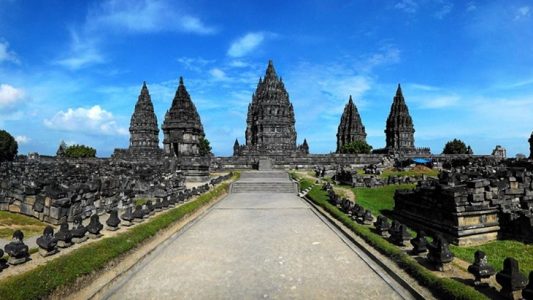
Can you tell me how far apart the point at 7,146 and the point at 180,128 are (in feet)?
109

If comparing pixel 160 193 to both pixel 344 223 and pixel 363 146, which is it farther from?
pixel 363 146

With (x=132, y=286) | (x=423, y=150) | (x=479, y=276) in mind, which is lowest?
(x=132, y=286)

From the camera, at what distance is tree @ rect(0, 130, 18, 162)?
185ft

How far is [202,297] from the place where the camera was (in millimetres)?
6020

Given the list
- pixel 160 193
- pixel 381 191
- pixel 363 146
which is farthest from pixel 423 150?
pixel 160 193

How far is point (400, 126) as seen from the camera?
6644 cm

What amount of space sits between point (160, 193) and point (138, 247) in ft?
31.9

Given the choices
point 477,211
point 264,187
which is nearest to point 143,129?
point 264,187

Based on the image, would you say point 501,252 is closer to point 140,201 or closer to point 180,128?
point 140,201

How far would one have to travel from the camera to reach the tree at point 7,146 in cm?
5647

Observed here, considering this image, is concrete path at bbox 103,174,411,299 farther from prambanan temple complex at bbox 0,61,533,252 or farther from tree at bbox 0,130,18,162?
tree at bbox 0,130,18,162

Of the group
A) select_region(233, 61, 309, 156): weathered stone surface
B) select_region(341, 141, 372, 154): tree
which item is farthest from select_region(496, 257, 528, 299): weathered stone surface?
select_region(341, 141, 372, 154): tree

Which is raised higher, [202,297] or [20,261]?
[20,261]

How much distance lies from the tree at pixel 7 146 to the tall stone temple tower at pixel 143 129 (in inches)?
759
